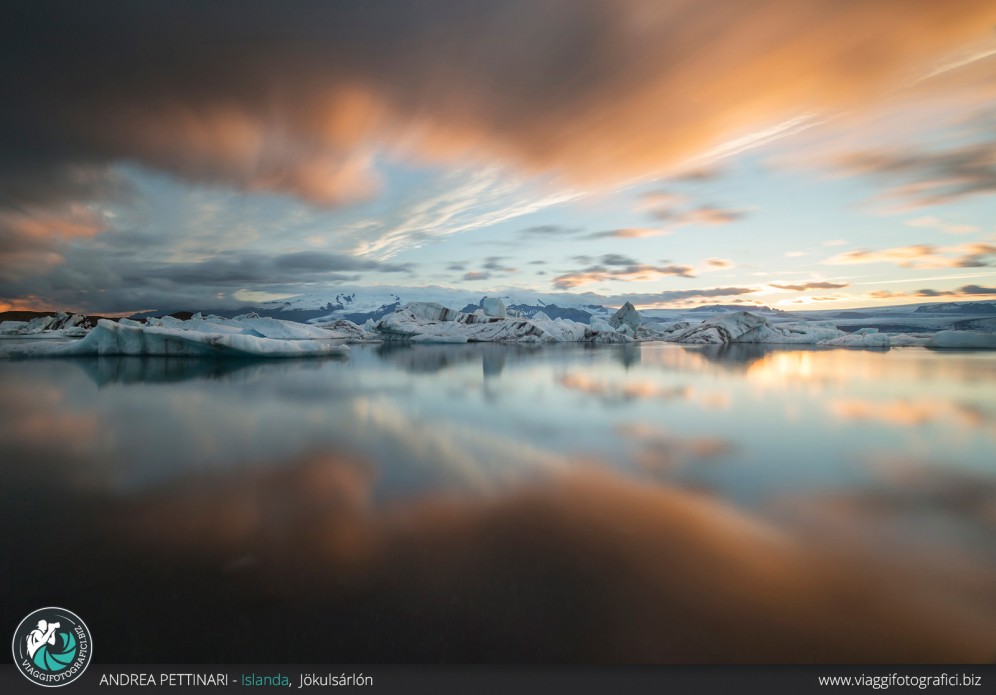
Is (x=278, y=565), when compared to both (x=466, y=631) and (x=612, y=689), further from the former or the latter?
(x=612, y=689)

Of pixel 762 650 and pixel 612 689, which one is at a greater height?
pixel 762 650

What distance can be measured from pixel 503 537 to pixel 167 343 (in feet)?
55.2

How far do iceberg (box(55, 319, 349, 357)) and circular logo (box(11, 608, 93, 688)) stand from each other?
43.0 ft

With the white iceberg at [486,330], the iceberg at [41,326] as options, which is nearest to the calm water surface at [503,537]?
the white iceberg at [486,330]

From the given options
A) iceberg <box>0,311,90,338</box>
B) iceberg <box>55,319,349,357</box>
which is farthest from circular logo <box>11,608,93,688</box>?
iceberg <box>0,311,90,338</box>

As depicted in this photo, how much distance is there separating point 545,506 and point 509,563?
2.62 ft

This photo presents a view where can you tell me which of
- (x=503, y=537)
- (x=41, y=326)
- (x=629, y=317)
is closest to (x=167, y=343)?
(x=503, y=537)

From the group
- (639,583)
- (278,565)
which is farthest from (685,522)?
(278,565)

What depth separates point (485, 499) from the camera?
112 inches

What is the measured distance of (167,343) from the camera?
14.0 metres

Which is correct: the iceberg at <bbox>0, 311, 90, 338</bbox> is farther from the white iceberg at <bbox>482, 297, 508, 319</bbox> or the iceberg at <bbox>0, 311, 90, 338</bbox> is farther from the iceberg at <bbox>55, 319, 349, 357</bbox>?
the white iceberg at <bbox>482, 297, 508, 319</bbox>

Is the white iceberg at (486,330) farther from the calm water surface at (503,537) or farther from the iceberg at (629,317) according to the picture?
the calm water surface at (503,537)

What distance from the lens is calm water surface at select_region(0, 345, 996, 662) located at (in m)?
1.56

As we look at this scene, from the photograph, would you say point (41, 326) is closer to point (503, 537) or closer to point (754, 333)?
point (503, 537)
